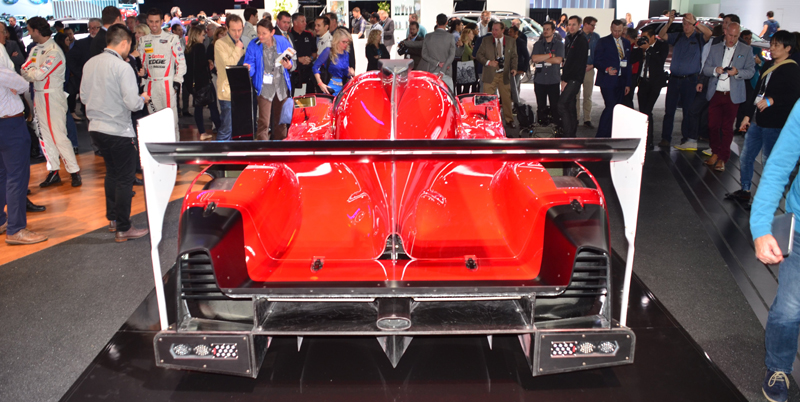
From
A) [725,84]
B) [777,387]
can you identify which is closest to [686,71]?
[725,84]

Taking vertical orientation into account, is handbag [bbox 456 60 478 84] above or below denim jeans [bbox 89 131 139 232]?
above

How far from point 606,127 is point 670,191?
7.60ft

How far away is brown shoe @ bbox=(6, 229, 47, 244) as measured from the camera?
4.88 meters

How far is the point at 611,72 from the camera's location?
26.2ft

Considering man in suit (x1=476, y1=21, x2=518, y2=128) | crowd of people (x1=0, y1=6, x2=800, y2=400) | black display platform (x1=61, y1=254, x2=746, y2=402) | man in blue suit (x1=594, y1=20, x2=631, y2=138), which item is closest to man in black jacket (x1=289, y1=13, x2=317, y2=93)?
crowd of people (x1=0, y1=6, x2=800, y2=400)

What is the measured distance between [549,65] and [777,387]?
6.45m

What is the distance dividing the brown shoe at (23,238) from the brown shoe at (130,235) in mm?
663

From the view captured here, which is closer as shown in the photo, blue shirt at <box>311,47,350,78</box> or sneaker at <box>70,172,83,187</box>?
sneaker at <box>70,172,83,187</box>

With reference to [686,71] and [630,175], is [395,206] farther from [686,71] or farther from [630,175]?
[686,71]

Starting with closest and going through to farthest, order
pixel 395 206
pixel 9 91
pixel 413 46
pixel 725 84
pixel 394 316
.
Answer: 1. pixel 394 316
2. pixel 395 206
3. pixel 9 91
4. pixel 725 84
5. pixel 413 46

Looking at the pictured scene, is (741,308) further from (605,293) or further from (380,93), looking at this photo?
(380,93)

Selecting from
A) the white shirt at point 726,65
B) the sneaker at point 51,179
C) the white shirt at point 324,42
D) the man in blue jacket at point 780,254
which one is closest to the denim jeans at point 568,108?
the white shirt at point 726,65

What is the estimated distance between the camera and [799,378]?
2.88m

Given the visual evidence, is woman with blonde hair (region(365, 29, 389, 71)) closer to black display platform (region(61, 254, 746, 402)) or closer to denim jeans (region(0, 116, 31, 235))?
denim jeans (region(0, 116, 31, 235))
